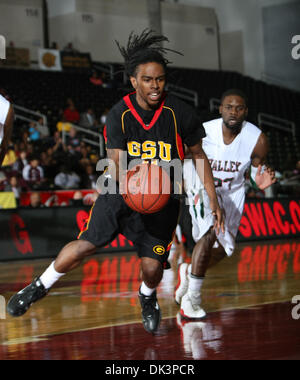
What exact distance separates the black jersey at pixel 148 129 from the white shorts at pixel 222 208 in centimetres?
124

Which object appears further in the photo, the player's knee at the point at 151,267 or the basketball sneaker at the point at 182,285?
the basketball sneaker at the point at 182,285

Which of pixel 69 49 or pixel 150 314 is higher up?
pixel 69 49

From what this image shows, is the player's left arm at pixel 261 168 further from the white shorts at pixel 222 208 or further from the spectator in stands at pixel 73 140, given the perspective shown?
the spectator in stands at pixel 73 140

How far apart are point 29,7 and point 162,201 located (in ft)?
71.5

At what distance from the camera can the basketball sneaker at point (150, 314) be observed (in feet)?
14.8

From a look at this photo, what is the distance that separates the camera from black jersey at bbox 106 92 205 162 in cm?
439

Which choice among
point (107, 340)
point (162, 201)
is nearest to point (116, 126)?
point (162, 201)

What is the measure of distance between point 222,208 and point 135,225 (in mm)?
1431

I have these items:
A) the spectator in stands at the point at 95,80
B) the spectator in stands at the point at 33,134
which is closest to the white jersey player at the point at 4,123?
the spectator in stands at the point at 33,134

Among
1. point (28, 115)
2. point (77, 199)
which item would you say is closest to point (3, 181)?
point (77, 199)

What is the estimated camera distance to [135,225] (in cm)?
453

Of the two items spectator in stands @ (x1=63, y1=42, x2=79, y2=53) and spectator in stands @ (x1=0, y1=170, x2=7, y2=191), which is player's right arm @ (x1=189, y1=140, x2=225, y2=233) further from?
spectator in stands @ (x1=63, y1=42, x2=79, y2=53)

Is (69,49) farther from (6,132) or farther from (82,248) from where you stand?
(82,248)
